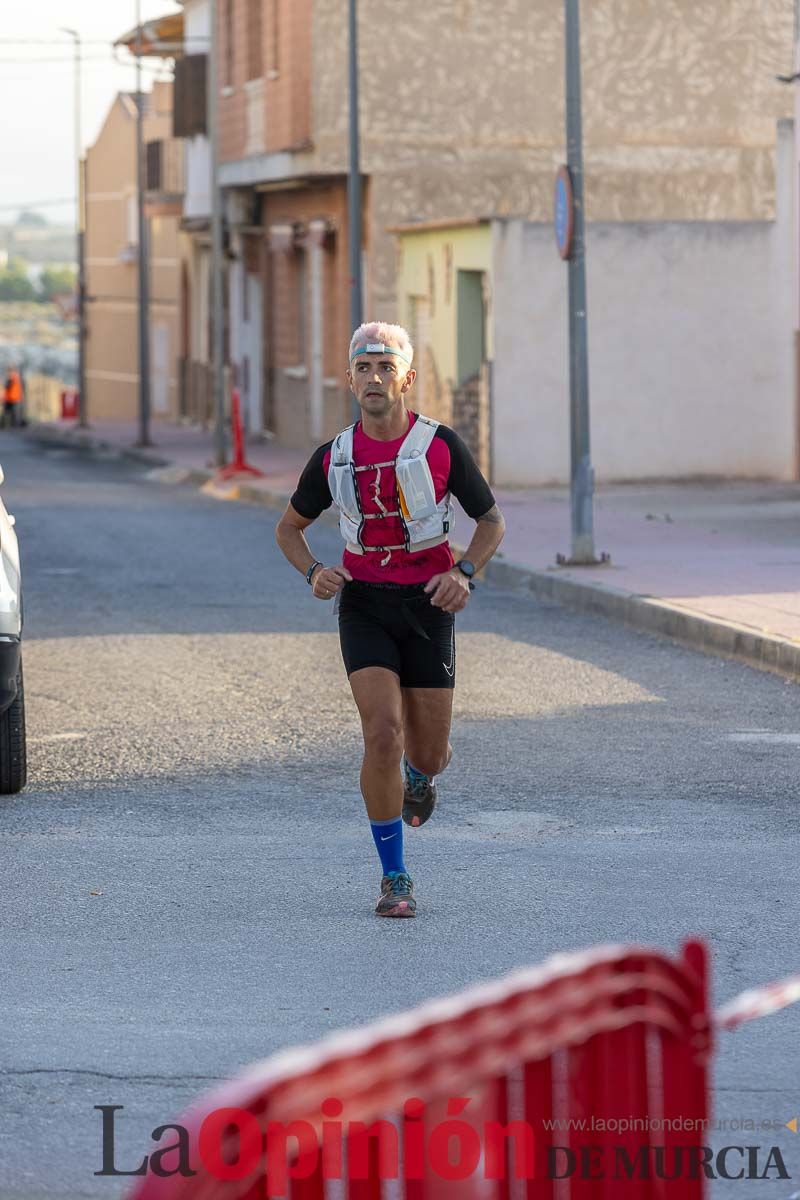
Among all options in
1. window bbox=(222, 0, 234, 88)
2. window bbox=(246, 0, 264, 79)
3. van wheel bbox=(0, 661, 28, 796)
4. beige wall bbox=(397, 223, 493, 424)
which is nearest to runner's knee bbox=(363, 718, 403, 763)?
van wheel bbox=(0, 661, 28, 796)

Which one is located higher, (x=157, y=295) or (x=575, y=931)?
(x=157, y=295)

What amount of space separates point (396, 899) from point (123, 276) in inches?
2315

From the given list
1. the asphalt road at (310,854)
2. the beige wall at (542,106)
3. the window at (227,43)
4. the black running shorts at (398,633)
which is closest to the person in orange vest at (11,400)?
the window at (227,43)

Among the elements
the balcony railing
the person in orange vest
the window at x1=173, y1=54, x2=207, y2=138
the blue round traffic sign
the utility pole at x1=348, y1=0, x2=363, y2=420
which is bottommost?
the person in orange vest

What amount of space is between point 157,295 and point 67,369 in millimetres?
54537

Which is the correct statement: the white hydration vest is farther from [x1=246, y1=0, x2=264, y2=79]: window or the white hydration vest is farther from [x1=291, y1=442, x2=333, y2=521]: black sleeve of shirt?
[x1=246, y1=0, x2=264, y2=79]: window

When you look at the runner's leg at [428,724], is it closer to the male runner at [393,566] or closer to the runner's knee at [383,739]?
the male runner at [393,566]

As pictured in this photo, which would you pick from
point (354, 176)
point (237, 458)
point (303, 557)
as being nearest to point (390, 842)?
point (303, 557)

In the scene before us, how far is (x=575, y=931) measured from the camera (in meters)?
6.72

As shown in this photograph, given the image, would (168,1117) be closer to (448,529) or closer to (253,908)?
(253,908)

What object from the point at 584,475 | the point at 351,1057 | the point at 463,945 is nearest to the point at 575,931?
the point at 463,945

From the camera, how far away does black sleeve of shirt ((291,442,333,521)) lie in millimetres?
7148

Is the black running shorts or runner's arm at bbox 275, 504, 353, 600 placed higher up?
runner's arm at bbox 275, 504, 353, 600

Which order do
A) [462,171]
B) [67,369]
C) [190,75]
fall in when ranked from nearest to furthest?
[462,171] < [190,75] < [67,369]
